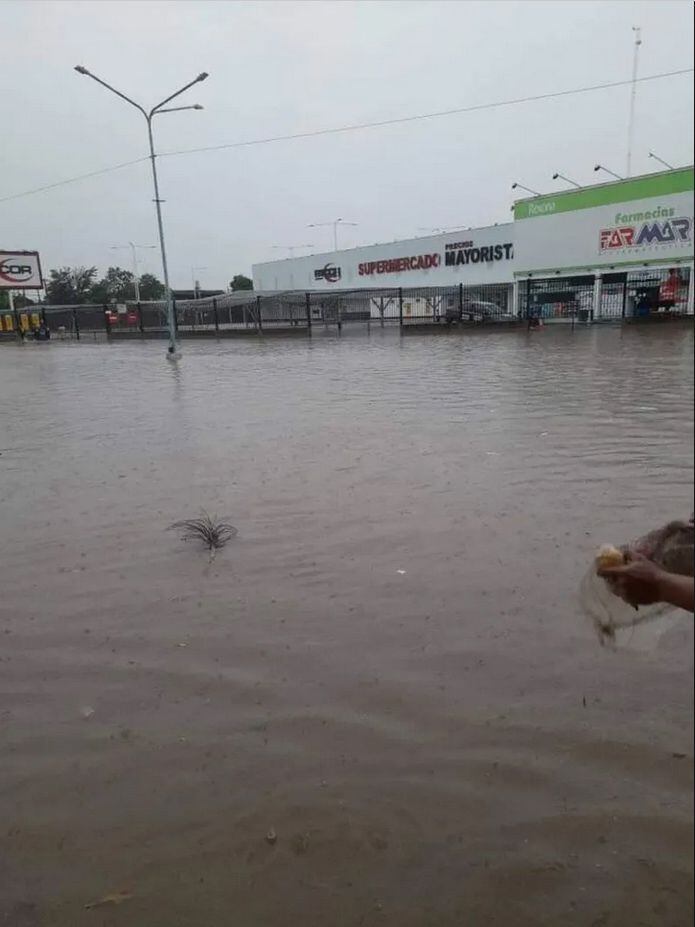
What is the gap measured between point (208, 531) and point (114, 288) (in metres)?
103

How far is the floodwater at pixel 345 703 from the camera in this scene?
2.26 metres

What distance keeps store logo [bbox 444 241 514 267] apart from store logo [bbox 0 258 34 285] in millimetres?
30353

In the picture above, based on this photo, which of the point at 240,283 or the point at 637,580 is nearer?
the point at 637,580

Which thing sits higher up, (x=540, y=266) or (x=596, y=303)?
(x=540, y=266)

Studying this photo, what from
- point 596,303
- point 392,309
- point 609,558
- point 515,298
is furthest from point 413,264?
point 609,558

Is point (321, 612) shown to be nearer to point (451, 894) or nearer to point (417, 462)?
point (451, 894)

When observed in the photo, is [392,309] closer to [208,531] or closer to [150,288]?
[208,531]

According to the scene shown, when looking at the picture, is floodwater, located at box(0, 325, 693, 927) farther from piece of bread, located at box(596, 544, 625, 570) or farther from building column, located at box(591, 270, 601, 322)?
building column, located at box(591, 270, 601, 322)

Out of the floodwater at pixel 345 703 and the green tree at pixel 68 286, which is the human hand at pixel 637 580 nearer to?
the floodwater at pixel 345 703

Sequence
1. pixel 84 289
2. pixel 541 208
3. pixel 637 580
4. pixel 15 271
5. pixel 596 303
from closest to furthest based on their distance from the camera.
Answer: pixel 637 580 < pixel 541 208 < pixel 596 303 < pixel 15 271 < pixel 84 289

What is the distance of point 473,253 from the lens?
46.9 metres

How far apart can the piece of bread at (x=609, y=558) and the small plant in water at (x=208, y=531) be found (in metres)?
3.70

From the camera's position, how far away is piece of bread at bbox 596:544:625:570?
1.51 metres

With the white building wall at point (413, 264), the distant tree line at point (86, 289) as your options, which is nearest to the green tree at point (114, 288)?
the distant tree line at point (86, 289)
